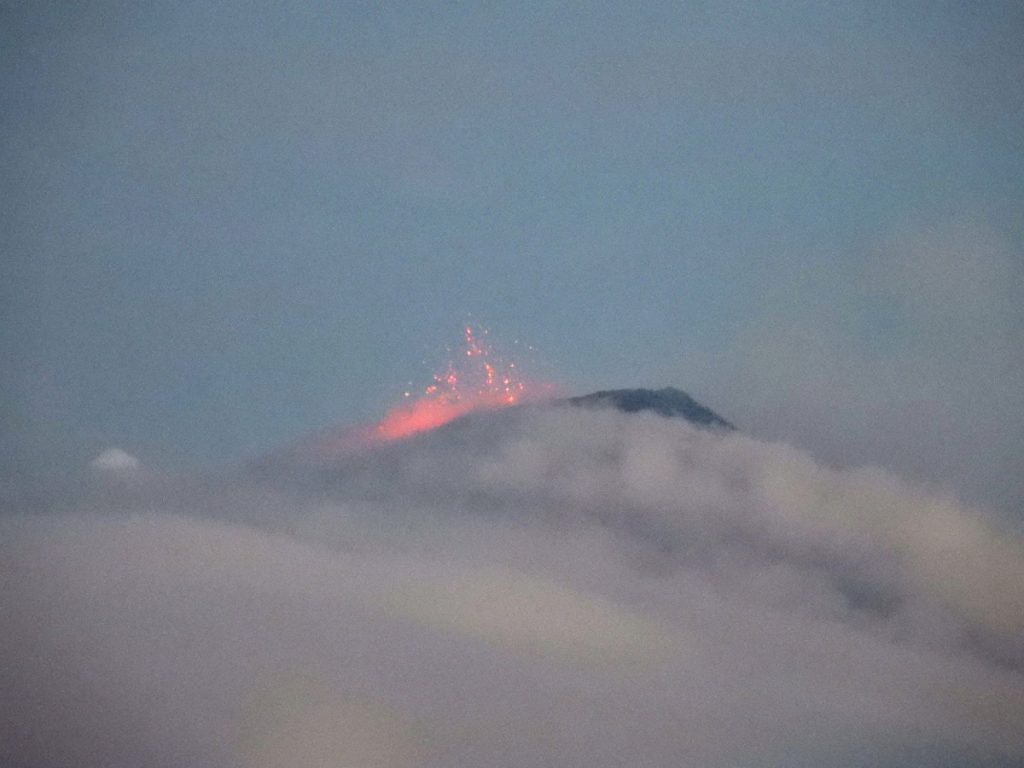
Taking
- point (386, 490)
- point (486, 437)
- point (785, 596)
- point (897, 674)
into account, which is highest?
point (486, 437)

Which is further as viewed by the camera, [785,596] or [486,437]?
[486,437]

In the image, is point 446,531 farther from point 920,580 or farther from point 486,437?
point 920,580

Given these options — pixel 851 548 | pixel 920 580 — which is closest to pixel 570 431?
pixel 851 548

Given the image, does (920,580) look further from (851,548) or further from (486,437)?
(486,437)

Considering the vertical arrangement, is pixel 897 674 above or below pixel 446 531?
below

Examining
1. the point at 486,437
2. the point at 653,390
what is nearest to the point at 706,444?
the point at 653,390

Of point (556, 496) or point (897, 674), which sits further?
point (556, 496)

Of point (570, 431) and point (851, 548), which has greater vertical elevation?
point (570, 431)
